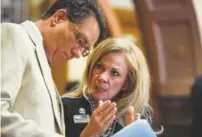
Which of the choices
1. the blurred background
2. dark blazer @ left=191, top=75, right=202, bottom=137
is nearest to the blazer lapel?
the blurred background

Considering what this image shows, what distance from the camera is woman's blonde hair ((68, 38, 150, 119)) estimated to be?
0.60 m

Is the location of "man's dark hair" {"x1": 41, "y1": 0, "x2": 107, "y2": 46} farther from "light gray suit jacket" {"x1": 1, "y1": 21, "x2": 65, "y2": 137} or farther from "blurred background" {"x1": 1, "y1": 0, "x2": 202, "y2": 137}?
"blurred background" {"x1": 1, "y1": 0, "x2": 202, "y2": 137}

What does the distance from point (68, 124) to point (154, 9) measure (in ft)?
2.76

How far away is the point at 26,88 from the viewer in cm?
54

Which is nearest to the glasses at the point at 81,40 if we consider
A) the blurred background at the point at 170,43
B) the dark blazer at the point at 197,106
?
the blurred background at the point at 170,43

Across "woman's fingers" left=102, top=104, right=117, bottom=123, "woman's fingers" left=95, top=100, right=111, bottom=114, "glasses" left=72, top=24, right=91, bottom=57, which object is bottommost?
"woman's fingers" left=102, top=104, right=117, bottom=123

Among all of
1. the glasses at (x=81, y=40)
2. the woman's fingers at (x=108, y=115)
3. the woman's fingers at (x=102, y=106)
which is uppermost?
the glasses at (x=81, y=40)

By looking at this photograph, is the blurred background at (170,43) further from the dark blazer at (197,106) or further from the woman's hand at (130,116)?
the woman's hand at (130,116)

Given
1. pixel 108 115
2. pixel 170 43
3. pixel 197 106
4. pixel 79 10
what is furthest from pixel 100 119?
pixel 170 43

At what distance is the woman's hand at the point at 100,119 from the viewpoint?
561 mm

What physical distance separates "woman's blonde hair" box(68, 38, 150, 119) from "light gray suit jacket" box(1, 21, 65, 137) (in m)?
0.06

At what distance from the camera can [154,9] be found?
140 cm

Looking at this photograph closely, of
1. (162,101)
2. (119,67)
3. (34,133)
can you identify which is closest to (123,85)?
(119,67)

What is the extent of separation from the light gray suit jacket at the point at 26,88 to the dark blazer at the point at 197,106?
583 mm
